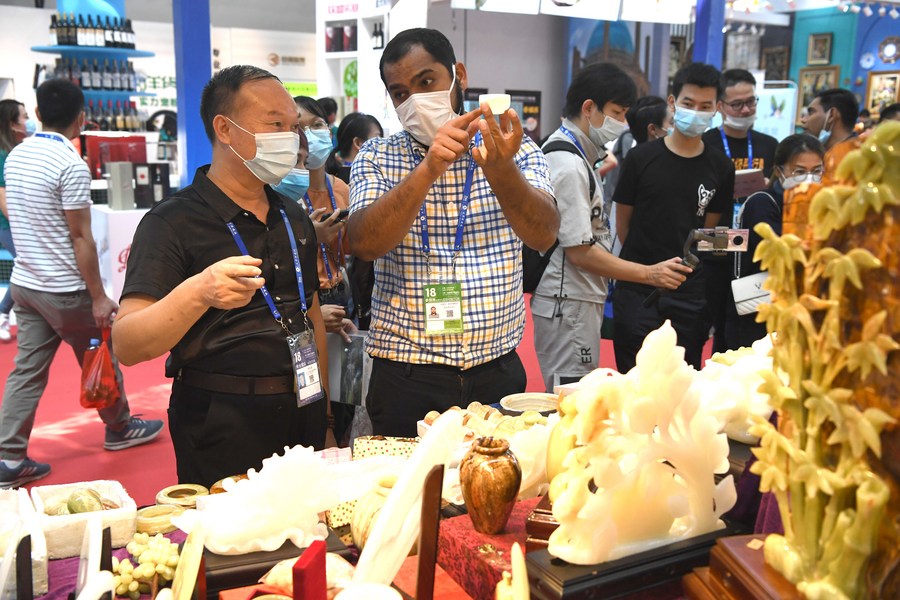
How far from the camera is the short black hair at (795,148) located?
3568mm

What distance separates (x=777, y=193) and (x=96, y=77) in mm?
7933

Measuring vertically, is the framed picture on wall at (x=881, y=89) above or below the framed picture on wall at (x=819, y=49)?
below

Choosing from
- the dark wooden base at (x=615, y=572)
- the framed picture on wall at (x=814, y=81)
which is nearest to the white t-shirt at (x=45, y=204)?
the dark wooden base at (x=615, y=572)

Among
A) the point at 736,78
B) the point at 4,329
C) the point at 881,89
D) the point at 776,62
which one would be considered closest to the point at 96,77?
the point at 4,329

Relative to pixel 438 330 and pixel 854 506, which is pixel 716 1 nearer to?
pixel 438 330

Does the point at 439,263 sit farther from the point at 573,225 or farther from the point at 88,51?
the point at 88,51

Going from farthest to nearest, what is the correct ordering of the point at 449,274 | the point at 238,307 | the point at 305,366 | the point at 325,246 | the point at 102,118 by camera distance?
the point at 102,118 < the point at 325,246 < the point at 449,274 < the point at 305,366 < the point at 238,307

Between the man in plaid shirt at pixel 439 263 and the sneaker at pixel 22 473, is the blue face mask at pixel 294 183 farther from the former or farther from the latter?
the sneaker at pixel 22 473

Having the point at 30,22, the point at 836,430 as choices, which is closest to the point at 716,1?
the point at 836,430

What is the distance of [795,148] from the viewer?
357cm

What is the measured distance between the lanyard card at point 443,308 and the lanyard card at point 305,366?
1.07ft

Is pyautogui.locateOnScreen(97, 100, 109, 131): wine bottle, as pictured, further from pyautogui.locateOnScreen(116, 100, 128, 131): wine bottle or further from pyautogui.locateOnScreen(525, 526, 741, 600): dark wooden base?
pyautogui.locateOnScreen(525, 526, 741, 600): dark wooden base

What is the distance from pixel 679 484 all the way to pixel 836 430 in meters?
0.34

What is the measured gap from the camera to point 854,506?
80 cm
